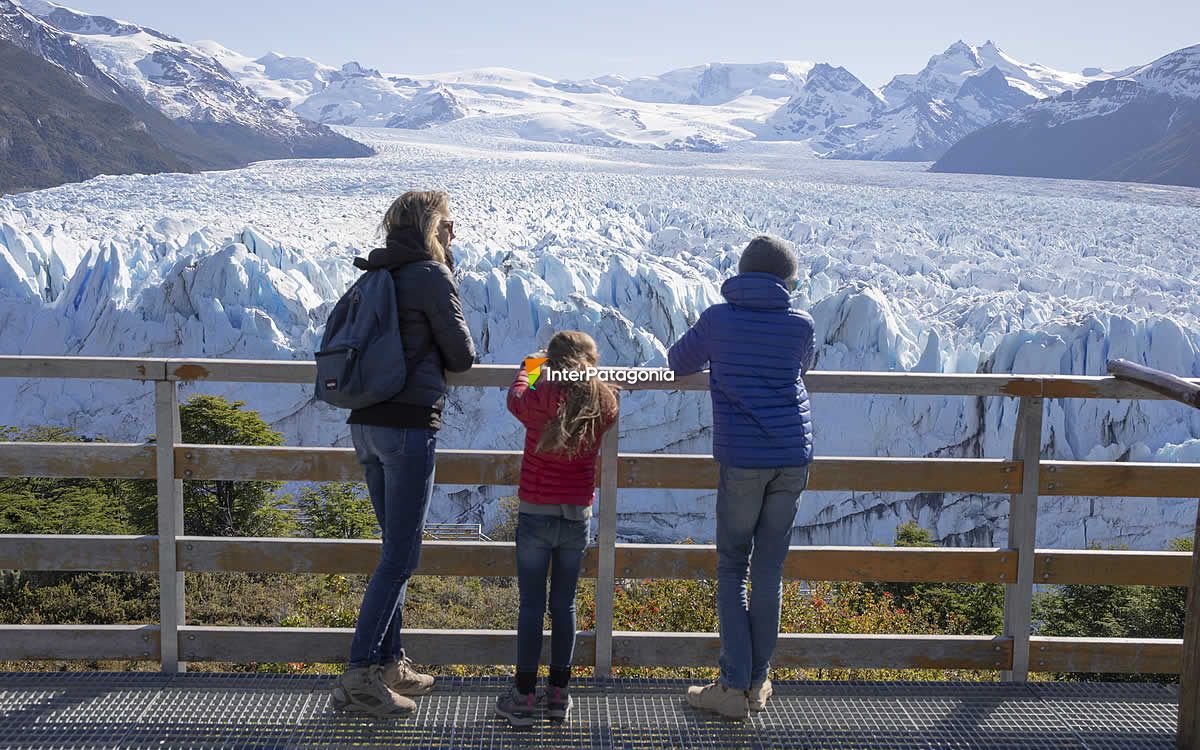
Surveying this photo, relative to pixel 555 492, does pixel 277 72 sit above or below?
above

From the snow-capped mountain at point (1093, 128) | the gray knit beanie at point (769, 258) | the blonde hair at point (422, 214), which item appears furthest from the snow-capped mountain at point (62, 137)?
the snow-capped mountain at point (1093, 128)

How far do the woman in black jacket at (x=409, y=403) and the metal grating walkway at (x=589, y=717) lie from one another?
10.8 inches

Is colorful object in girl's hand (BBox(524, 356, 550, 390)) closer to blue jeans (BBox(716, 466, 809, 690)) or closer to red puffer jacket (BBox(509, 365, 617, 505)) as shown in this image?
red puffer jacket (BBox(509, 365, 617, 505))

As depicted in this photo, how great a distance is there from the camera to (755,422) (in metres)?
3.11

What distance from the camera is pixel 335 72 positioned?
13938 centimetres

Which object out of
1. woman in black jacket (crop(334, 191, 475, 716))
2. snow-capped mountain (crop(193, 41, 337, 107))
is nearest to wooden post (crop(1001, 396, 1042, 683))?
woman in black jacket (crop(334, 191, 475, 716))

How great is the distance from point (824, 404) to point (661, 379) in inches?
476

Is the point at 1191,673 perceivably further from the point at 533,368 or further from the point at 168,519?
the point at 168,519

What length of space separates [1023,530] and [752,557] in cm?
99

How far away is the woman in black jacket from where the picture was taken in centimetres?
307

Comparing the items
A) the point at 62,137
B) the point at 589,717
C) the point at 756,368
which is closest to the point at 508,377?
the point at 756,368

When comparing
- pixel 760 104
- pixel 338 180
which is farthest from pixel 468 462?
pixel 760 104

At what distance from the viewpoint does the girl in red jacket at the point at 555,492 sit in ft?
10.1

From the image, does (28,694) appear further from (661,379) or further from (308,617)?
(308,617)
